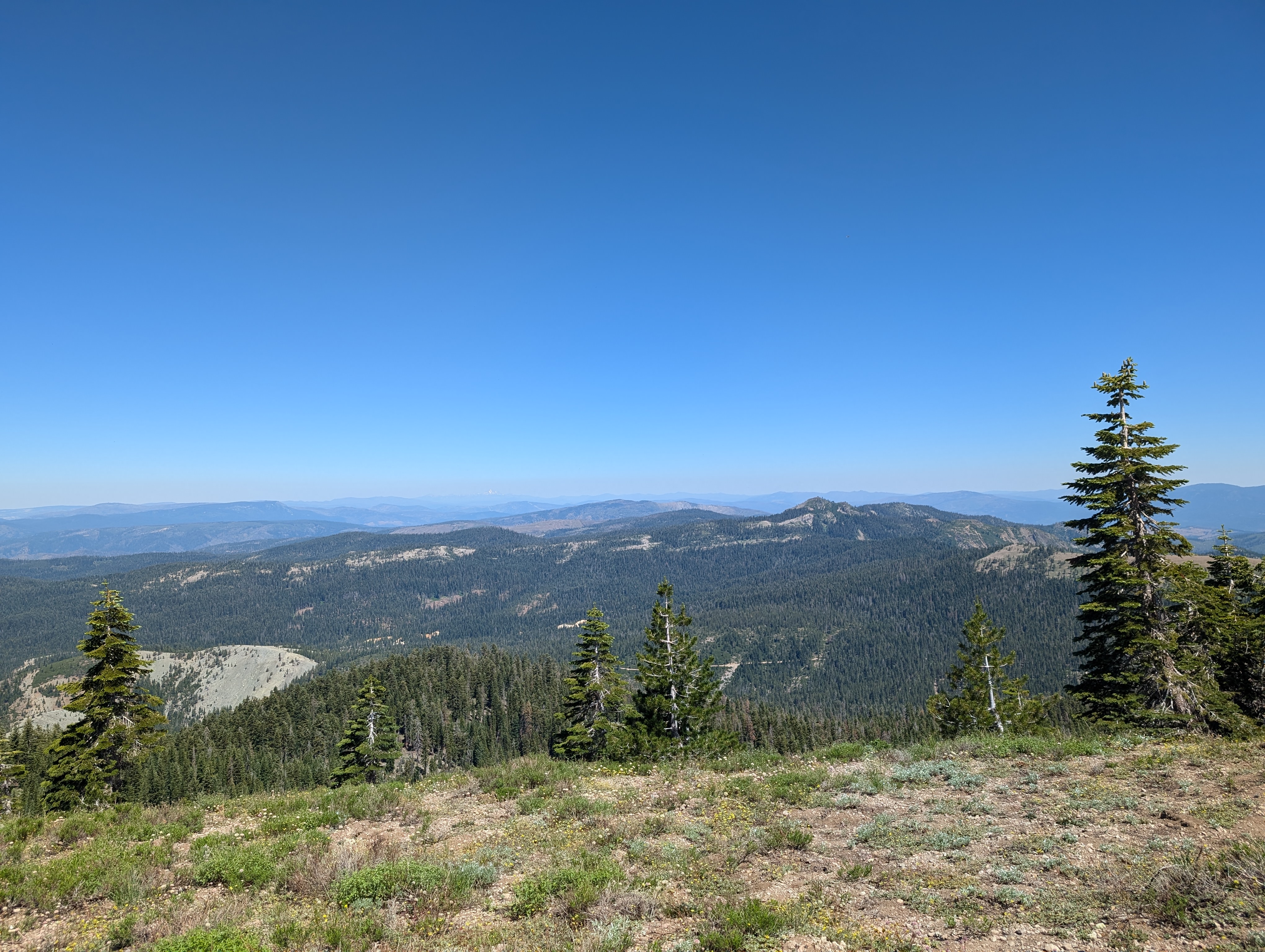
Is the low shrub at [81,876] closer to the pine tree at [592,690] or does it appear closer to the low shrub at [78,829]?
A: the low shrub at [78,829]

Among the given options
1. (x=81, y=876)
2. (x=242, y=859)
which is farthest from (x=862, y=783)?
(x=81, y=876)

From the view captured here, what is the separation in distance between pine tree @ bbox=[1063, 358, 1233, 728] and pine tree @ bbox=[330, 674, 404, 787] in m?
51.3

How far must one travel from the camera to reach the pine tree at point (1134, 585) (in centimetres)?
2102

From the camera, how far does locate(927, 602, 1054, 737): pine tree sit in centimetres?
3816

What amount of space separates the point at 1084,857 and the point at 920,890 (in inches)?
139

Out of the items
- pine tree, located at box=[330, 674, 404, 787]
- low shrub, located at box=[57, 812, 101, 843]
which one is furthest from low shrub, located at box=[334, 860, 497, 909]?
pine tree, located at box=[330, 674, 404, 787]

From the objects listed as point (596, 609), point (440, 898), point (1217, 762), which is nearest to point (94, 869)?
point (440, 898)

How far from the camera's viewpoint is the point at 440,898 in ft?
32.9

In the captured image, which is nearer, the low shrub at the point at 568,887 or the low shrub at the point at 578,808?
the low shrub at the point at 568,887

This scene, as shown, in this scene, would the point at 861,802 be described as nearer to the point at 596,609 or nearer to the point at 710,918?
the point at 710,918

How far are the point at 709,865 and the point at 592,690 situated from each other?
89.3 feet


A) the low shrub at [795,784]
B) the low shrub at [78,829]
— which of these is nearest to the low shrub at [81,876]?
the low shrub at [78,829]

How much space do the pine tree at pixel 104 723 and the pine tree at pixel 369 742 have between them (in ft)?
59.7

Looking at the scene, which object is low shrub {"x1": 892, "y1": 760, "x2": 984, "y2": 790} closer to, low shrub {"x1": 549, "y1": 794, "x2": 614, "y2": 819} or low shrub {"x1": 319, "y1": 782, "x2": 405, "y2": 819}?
low shrub {"x1": 549, "y1": 794, "x2": 614, "y2": 819}
